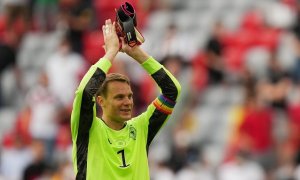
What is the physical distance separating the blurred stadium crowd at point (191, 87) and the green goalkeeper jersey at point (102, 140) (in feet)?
18.6

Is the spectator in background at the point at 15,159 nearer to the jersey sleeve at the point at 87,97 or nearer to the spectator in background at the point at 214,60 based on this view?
the spectator in background at the point at 214,60

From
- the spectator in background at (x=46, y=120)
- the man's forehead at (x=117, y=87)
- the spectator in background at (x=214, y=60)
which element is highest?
the spectator in background at (x=214, y=60)

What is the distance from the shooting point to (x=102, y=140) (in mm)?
9344

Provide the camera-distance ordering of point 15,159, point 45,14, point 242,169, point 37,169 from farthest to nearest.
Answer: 1. point 45,14
2. point 15,159
3. point 37,169
4. point 242,169

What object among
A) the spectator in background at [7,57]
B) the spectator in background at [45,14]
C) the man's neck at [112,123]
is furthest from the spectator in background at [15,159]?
the man's neck at [112,123]

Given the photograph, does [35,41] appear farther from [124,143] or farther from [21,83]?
[124,143]

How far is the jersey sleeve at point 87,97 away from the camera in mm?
9102

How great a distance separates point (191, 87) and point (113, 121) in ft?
25.2

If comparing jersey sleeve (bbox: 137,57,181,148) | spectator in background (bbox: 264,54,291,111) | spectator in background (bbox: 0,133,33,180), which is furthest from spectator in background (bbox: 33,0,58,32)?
jersey sleeve (bbox: 137,57,181,148)

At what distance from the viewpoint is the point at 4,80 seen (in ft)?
65.2

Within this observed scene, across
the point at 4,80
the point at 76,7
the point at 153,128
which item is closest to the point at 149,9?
the point at 76,7

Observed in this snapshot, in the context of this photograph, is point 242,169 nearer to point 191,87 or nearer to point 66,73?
point 191,87

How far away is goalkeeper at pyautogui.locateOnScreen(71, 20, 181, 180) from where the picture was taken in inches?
361

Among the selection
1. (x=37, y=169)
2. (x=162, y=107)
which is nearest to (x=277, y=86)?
(x=37, y=169)
